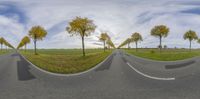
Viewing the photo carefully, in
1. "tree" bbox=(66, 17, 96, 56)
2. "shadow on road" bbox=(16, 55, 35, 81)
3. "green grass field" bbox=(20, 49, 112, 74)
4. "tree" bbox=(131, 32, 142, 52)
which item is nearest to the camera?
"shadow on road" bbox=(16, 55, 35, 81)

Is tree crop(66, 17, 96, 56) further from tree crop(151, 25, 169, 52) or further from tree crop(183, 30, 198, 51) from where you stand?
tree crop(183, 30, 198, 51)

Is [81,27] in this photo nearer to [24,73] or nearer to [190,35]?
[24,73]

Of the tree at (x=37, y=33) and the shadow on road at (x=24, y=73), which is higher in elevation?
the tree at (x=37, y=33)

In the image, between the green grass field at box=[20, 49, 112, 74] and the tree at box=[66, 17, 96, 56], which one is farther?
the tree at box=[66, 17, 96, 56]

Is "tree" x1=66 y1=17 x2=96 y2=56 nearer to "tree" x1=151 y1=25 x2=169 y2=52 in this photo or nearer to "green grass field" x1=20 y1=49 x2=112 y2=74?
"green grass field" x1=20 y1=49 x2=112 y2=74

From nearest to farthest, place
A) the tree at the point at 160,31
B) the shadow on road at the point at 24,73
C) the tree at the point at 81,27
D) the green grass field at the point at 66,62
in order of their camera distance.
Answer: the shadow on road at the point at 24,73
the green grass field at the point at 66,62
the tree at the point at 81,27
the tree at the point at 160,31

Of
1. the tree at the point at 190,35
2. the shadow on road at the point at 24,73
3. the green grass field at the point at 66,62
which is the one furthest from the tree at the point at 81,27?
the tree at the point at 190,35

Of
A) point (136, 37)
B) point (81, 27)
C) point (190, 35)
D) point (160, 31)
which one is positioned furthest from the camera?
point (136, 37)

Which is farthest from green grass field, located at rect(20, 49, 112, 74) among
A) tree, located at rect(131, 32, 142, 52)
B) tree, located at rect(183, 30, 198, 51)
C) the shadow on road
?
tree, located at rect(131, 32, 142, 52)

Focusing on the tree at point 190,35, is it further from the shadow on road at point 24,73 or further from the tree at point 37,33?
the shadow on road at point 24,73

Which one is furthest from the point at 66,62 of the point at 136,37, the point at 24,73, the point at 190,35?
the point at 136,37

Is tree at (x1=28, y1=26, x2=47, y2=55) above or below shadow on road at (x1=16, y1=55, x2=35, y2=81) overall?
above

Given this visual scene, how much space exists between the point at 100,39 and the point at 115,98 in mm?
96909

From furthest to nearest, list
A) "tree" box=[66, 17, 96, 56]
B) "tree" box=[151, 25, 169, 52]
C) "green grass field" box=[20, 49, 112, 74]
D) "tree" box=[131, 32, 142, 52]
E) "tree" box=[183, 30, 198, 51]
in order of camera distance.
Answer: "tree" box=[131, 32, 142, 52], "tree" box=[183, 30, 198, 51], "tree" box=[151, 25, 169, 52], "tree" box=[66, 17, 96, 56], "green grass field" box=[20, 49, 112, 74]
